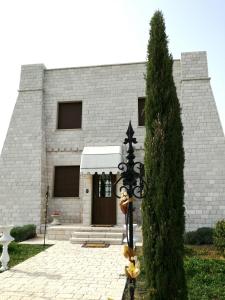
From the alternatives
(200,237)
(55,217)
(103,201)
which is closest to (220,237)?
(200,237)

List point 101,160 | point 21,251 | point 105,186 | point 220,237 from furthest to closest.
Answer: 1. point 105,186
2. point 101,160
3. point 21,251
4. point 220,237

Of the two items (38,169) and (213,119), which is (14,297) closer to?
(38,169)

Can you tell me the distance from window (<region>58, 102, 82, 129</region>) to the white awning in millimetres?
2355

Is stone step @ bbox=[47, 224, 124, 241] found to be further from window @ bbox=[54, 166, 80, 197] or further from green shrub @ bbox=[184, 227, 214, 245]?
green shrub @ bbox=[184, 227, 214, 245]

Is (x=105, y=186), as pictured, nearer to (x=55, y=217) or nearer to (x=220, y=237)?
(x=55, y=217)

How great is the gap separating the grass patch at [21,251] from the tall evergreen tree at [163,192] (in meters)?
5.58

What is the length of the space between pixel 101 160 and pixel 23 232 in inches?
186

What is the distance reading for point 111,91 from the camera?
15.4 m

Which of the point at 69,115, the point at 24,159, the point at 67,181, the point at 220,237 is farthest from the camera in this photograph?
the point at 69,115

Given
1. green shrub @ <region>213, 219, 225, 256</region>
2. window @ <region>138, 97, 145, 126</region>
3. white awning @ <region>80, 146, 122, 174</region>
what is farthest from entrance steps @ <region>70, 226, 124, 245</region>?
window @ <region>138, 97, 145, 126</region>

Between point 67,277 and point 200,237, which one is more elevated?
point 200,237

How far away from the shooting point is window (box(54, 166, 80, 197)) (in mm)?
14977

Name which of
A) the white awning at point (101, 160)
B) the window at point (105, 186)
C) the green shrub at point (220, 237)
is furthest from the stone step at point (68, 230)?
the green shrub at point (220, 237)

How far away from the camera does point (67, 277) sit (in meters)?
7.14
